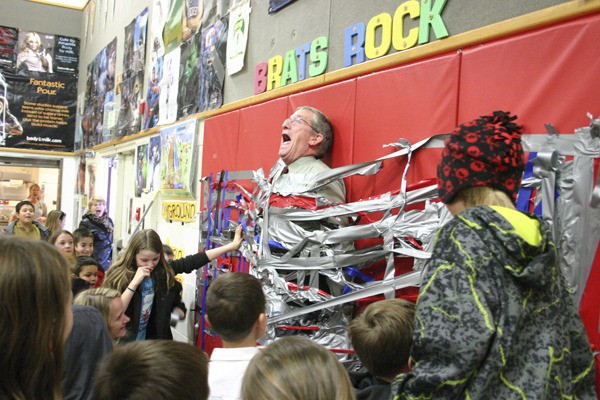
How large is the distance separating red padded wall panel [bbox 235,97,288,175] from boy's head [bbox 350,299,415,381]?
1856 millimetres

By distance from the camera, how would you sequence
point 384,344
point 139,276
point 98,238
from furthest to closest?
1. point 98,238
2. point 139,276
3. point 384,344

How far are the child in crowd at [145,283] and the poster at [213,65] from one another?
1.70m

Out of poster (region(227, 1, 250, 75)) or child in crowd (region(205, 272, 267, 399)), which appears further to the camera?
poster (region(227, 1, 250, 75))

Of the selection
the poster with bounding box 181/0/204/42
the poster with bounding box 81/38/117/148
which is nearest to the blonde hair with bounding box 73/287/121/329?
the poster with bounding box 181/0/204/42

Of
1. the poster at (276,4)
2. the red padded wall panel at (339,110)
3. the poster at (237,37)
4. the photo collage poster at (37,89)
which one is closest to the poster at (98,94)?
the photo collage poster at (37,89)

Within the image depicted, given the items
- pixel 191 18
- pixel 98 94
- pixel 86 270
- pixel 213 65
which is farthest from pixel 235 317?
pixel 98 94

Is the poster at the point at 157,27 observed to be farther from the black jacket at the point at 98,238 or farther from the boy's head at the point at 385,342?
the boy's head at the point at 385,342

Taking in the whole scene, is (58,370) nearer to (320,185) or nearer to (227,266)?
(320,185)

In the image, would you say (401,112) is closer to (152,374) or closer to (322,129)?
(322,129)

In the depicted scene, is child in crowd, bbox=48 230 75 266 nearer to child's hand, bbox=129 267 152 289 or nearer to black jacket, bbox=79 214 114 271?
child's hand, bbox=129 267 152 289

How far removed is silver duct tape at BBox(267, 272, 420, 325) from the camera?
6.93ft

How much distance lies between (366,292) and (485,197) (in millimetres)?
963

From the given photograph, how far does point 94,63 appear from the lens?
28.7 feet

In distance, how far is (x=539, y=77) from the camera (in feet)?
6.15
